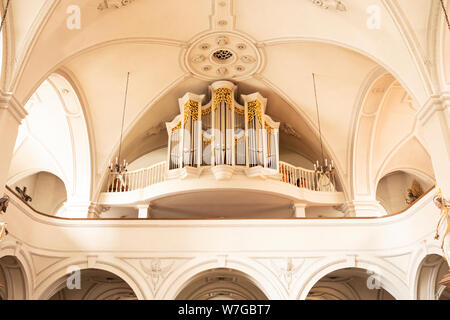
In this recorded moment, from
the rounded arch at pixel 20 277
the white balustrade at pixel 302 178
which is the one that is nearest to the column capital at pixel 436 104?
the white balustrade at pixel 302 178

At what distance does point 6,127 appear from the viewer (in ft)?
25.2

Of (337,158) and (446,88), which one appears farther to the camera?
(337,158)

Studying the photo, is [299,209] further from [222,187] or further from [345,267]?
[345,267]

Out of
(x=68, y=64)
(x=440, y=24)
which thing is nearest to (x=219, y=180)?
(x=68, y=64)

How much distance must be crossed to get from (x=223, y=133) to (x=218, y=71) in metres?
2.03

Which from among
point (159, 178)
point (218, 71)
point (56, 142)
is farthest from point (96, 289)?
point (218, 71)

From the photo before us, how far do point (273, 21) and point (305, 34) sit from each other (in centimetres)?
91

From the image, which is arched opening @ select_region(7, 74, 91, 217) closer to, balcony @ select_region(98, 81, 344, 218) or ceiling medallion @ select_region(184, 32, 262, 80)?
balcony @ select_region(98, 81, 344, 218)

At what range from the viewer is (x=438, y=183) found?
7703 mm

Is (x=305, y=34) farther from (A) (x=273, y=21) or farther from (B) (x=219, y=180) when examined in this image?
(B) (x=219, y=180)

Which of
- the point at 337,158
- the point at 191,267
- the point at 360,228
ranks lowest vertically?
the point at 191,267

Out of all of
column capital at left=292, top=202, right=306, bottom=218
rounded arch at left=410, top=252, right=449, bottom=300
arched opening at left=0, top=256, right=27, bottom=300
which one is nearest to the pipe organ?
column capital at left=292, top=202, right=306, bottom=218
